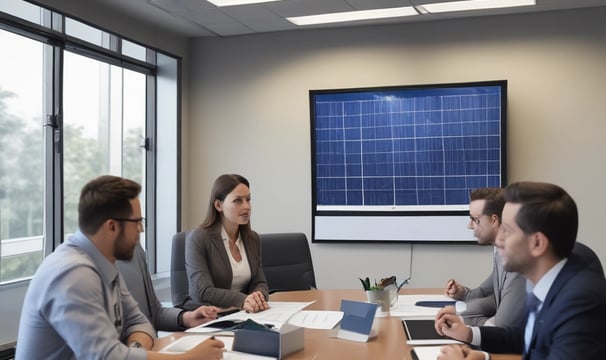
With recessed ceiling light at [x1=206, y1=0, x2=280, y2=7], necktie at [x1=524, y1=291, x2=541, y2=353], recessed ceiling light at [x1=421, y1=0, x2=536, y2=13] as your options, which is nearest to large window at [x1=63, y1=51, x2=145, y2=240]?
recessed ceiling light at [x1=206, y1=0, x2=280, y2=7]

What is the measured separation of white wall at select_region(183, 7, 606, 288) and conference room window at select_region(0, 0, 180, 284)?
1.08 feet

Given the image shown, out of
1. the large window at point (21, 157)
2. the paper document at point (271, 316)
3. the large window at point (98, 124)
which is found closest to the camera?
the paper document at point (271, 316)

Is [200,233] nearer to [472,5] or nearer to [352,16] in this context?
[352,16]

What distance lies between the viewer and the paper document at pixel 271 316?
2537 mm

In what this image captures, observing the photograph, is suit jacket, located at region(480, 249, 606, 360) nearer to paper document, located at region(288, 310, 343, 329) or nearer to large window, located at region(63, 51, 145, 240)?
paper document, located at region(288, 310, 343, 329)

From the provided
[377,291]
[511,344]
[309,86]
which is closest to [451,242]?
[309,86]

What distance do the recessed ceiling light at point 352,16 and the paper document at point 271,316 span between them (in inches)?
108

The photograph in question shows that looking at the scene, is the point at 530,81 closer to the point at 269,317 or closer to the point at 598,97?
the point at 598,97

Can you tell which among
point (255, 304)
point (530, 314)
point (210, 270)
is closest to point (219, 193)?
point (210, 270)

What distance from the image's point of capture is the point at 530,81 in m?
5.05

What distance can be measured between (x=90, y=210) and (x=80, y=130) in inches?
118

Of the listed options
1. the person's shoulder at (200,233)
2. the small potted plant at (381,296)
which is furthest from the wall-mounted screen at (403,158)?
the small potted plant at (381,296)

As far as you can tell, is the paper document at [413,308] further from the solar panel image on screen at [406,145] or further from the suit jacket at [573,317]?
the solar panel image on screen at [406,145]

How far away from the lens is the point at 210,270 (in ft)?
10.9
